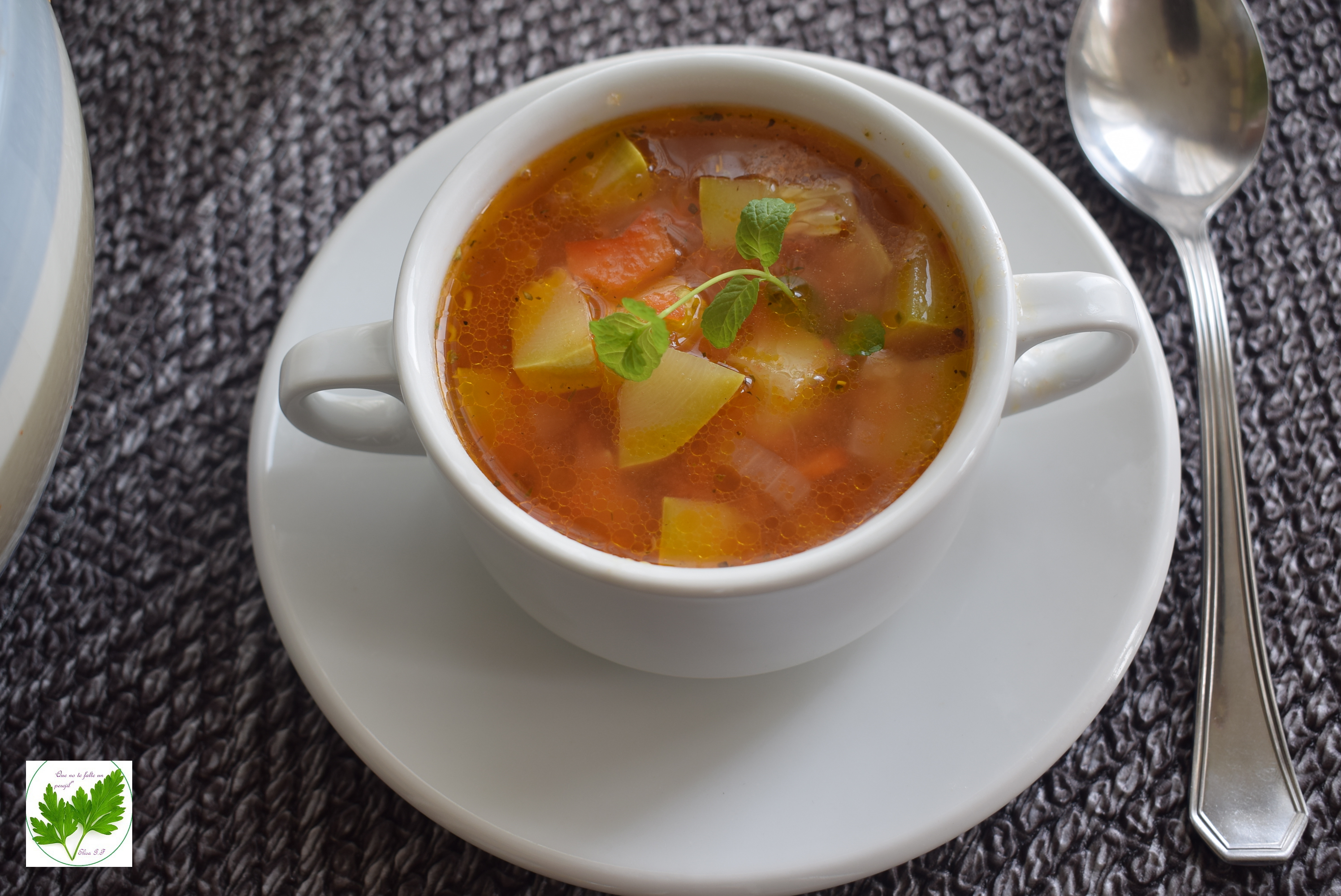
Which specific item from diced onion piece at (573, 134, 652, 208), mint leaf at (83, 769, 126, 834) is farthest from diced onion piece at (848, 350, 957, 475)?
mint leaf at (83, 769, 126, 834)

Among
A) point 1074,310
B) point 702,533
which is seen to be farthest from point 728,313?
point 1074,310

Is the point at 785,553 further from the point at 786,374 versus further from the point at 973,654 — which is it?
the point at 973,654

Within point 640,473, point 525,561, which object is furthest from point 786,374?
point 525,561

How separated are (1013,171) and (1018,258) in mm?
120

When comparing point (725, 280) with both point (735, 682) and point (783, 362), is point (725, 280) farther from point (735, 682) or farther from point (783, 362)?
point (735, 682)

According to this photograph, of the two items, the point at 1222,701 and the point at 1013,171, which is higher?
the point at 1013,171

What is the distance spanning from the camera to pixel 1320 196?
1590 mm

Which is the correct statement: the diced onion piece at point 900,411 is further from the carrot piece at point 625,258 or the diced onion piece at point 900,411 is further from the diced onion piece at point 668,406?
the carrot piece at point 625,258

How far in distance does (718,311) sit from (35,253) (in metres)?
0.74

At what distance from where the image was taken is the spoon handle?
120 cm

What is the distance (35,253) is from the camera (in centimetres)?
111

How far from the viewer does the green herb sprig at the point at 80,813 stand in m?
1.26

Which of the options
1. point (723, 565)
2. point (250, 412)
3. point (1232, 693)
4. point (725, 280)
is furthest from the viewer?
point (250, 412)

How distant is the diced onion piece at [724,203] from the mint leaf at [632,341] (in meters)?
0.18
